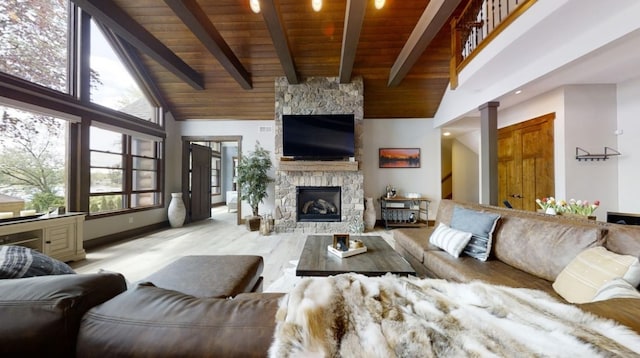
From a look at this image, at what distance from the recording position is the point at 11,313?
0.62 metres

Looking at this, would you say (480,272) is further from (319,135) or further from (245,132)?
(245,132)

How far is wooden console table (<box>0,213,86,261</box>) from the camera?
266 centimetres

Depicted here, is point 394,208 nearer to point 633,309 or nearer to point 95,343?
point 633,309

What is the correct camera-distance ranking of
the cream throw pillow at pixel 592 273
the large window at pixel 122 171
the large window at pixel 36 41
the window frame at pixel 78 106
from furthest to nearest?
1. the large window at pixel 122 171
2. the window frame at pixel 78 106
3. the large window at pixel 36 41
4. the cream throw pillow at pixel 592 273

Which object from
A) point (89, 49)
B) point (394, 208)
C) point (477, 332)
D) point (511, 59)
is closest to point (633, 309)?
point (477, 332)

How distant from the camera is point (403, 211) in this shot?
18.4 ft

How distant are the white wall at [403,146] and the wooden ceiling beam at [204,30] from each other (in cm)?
321

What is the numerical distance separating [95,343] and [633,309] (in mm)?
1724

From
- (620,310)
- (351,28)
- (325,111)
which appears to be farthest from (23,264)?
(325,111)

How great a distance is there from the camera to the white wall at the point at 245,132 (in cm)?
571

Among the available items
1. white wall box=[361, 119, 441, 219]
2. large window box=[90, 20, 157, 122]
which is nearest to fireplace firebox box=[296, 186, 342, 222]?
white wall box=[361, 119, 441, 219]

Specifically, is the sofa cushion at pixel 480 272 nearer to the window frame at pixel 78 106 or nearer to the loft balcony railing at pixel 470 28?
the loft balcony railing at pixel 470 28

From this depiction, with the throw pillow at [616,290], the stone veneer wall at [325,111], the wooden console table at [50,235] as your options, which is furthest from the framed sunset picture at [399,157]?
the wooden console table at [50,235]

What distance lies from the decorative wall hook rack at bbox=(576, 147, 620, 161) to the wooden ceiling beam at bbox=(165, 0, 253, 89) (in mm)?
5417
